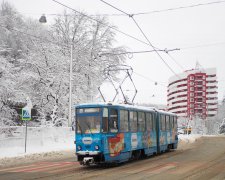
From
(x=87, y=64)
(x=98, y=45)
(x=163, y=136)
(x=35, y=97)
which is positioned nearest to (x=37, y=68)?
(x=35, y=97)

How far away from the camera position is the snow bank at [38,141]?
2472 cm

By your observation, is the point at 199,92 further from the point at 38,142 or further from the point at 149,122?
the point at 149,122

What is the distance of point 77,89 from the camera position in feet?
133

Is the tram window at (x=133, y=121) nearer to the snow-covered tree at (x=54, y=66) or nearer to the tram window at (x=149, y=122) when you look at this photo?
the tram window at (x=149, y=122)

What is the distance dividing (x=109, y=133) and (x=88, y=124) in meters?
0.93

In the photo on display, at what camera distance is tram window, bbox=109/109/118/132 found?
55.7 feet

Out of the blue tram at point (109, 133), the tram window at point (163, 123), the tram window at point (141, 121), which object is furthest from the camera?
the tram window at point (163, 123)

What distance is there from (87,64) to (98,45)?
3862mm

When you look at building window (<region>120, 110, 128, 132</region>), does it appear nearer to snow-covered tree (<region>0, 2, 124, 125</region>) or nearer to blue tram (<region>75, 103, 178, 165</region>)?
blue tram (<region>75, 103, 178, 165</region>)

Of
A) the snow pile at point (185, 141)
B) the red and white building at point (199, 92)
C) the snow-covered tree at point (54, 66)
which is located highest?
the red and white building at point (199, 92)

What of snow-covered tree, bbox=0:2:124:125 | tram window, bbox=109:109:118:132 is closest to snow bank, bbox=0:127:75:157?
snow-covered tree, bbox=0:2:124:125

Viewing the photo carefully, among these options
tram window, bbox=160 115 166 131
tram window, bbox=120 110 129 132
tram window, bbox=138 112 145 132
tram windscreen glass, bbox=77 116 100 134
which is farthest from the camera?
tram window, bbox=160 115 166 131

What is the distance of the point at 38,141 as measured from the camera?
28.7 metres

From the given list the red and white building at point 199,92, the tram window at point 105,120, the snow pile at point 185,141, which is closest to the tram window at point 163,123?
the snow pile at point 185,141
